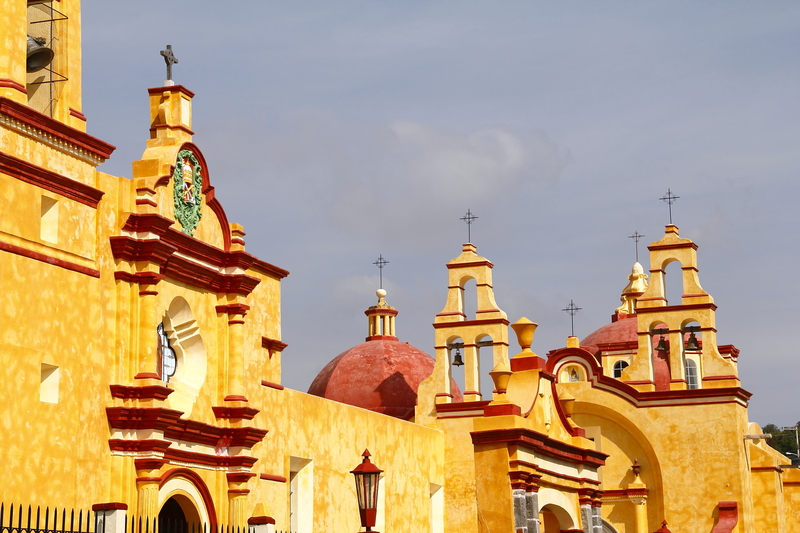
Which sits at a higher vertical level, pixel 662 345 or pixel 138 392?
pixel 662 345

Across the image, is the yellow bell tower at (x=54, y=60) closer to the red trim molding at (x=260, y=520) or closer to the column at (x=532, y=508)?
the red trim molding at (x=260, y=520)

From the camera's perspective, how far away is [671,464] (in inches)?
1067

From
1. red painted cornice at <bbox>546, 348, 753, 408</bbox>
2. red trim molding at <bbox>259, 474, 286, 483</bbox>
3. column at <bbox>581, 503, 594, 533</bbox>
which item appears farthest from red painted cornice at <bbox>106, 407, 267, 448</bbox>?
red painted cornice at <bbox>546, 348, 753, 408</bbox>

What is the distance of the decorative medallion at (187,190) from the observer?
661 inches

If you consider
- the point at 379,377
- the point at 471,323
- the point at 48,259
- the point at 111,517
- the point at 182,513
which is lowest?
the point at 111,517

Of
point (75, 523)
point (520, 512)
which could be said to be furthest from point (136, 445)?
point (520, 512)

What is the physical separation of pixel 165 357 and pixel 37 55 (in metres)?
4.05

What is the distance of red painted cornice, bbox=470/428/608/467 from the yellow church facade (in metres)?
0.04

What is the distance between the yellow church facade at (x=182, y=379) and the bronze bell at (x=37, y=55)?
36mm

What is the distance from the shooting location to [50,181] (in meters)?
14.4

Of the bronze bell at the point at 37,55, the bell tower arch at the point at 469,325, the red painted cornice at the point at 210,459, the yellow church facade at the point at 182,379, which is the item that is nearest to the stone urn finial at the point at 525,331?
the yellow church facade at the point at 182,379

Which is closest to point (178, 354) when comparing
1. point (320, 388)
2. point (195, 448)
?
point (195, 448)

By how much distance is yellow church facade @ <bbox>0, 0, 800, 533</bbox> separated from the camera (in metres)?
14.0

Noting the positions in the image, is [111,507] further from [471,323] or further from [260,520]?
[471,323]
